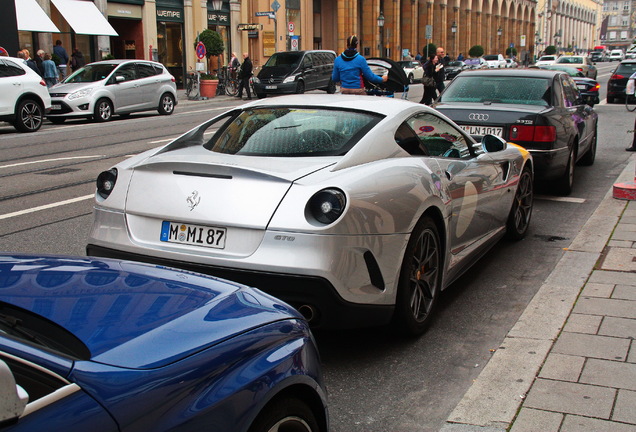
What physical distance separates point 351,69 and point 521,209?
570cm

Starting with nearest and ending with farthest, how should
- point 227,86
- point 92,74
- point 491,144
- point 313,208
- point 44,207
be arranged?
point 313,208
point 491,144
point 44,207
point 92,74
point 227,86

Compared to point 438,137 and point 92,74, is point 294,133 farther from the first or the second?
point 92,74

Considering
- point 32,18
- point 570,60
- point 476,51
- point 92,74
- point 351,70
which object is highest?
point 476,51

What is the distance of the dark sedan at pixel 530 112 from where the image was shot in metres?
8.68

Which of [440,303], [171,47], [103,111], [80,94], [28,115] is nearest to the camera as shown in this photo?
[440,303]

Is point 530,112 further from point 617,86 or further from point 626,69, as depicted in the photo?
point 626,69

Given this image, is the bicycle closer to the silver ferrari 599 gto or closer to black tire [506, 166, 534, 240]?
black tire [506, 166, 534, 240]

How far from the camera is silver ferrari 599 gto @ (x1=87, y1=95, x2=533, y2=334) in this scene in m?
3.87

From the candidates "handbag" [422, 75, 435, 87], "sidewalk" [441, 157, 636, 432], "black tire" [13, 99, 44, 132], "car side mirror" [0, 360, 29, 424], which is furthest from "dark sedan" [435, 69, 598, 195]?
"black tire" [13, 99, 44, 132]

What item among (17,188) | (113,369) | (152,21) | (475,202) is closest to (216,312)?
(113,369)

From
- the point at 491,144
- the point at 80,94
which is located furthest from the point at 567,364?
the point at 80,94

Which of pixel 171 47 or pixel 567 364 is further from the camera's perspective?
pixel 171 47

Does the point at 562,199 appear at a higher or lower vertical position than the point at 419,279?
lower

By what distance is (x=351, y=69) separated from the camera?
1217cm
